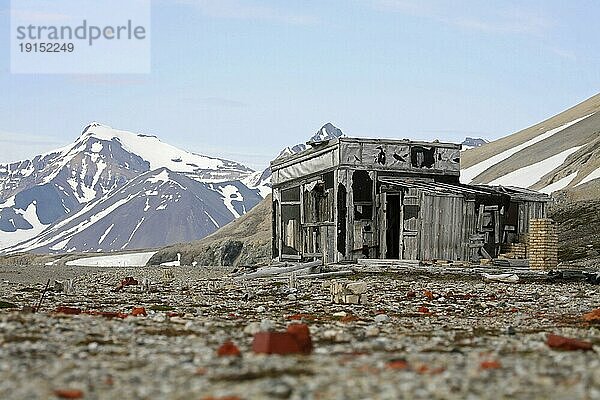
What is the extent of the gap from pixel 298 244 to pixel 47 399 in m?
41.0

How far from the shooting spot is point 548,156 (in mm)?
130500

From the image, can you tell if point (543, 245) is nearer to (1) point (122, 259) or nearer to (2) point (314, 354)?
(2) point (314, 354)

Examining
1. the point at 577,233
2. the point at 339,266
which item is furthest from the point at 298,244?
the point at 577,233

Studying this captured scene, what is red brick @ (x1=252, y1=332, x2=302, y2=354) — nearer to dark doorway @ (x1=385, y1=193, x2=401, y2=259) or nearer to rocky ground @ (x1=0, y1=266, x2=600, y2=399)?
rocky ground @ (x1=0, y1=266, x2=600, y2=399)

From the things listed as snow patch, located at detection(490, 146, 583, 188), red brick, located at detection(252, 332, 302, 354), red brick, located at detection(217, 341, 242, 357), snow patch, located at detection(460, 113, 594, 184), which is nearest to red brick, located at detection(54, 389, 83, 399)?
red brick, located at detection(217, 341, 242, 357)

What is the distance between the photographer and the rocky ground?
7832 mm

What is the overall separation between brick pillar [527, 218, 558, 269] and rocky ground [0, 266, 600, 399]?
629 inches

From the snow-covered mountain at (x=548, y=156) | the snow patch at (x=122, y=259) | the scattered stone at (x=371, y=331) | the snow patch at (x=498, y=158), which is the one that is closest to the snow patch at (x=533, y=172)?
the snow-covered mountain at (x=548, y=156)

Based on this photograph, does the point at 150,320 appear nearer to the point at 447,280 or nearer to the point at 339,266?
the point at 447,280

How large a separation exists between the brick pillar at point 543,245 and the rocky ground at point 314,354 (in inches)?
629

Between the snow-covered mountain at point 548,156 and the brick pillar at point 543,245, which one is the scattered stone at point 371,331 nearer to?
the brick pillar at point 543,245

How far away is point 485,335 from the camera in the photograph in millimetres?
13664

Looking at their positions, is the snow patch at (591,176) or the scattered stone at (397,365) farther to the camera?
the snow patch at (591,176)

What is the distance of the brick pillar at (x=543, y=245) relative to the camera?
3675 cm
